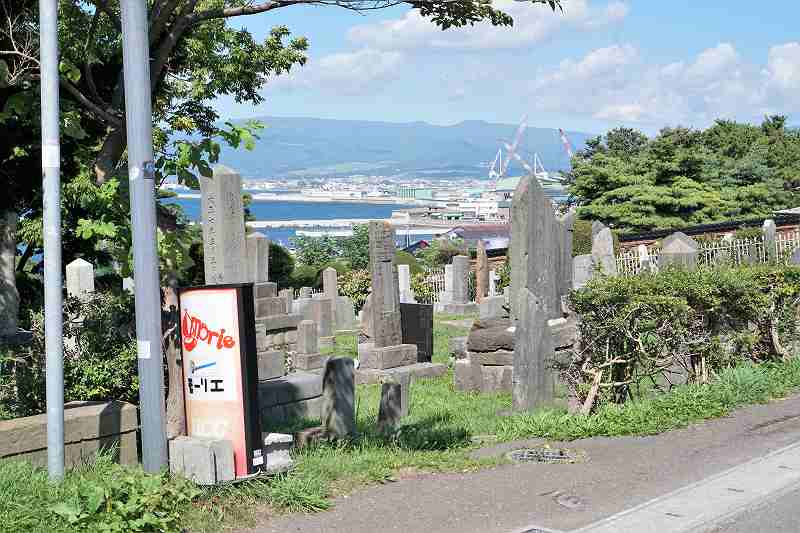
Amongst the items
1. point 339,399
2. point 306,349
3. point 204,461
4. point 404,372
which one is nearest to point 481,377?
point 404,372

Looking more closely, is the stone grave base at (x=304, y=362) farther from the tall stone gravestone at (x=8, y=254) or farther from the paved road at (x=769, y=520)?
the paved road at (x=769, y=520)

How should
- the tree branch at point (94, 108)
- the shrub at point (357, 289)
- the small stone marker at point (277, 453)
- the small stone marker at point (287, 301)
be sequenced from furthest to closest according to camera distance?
the shrub at point (357, 289) → the small stone marker at point (287, 301) → the tree branch at point (94, 108) → the small stone marker at point (277, 453)

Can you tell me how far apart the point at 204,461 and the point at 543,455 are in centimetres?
348

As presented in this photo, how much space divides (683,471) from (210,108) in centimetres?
1962

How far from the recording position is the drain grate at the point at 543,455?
8914 mm

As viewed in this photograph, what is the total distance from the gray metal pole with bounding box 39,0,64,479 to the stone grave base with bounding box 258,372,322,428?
16.0 ft

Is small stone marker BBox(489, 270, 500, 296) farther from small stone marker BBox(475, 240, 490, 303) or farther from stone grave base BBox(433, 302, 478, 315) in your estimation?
stone grave base BBox(433, 302, 478, 315)

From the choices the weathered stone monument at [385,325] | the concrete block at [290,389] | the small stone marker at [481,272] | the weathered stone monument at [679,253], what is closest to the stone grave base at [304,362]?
the weathered stone monument at [385,325]

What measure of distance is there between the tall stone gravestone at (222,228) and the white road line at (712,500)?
25.5 ft

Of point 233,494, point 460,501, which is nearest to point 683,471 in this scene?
point 460,501

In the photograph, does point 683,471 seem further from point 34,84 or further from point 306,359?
point 306,359

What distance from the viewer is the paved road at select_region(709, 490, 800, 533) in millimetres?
6957

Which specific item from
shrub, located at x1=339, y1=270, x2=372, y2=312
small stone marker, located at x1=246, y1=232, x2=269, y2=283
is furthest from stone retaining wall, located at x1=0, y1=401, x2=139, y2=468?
shrub, located at x1=339, y1=270, x2=372, y2=312

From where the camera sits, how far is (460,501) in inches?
291
